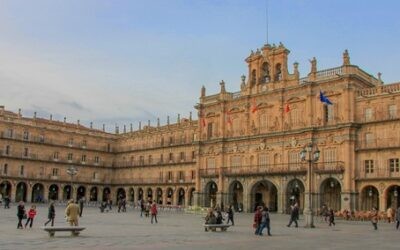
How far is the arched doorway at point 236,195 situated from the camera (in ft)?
199

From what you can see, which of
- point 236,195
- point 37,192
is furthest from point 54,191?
point 236,195

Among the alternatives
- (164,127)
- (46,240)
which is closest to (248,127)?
(164,127)

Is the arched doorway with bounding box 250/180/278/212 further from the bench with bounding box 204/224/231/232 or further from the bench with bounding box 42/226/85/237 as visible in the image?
the bench with bounding box 42/226/85/237

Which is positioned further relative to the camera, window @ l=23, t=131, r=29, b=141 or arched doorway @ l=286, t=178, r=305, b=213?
window @ l=23, t=131, r=29, b=141

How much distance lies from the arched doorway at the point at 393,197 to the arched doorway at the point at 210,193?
22.1 meters

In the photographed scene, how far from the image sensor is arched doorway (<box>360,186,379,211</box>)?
161 feet

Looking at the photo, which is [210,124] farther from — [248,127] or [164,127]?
[164,127]

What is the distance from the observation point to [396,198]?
4756 centimetres

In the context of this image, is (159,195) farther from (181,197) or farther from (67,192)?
(67,192)

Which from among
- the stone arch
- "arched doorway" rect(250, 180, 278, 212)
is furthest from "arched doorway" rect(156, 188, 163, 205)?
"arched doorway" rect(250, 180, 278, 212)

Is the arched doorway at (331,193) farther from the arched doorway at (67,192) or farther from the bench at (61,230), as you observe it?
the arched doorway at (67,192)

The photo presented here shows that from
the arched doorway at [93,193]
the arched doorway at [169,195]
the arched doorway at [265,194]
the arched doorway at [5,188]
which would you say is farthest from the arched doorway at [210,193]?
the arched doorway at [5,188]

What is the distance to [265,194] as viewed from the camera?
2331 inches

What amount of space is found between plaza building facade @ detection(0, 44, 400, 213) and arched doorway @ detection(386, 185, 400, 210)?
9 cm
